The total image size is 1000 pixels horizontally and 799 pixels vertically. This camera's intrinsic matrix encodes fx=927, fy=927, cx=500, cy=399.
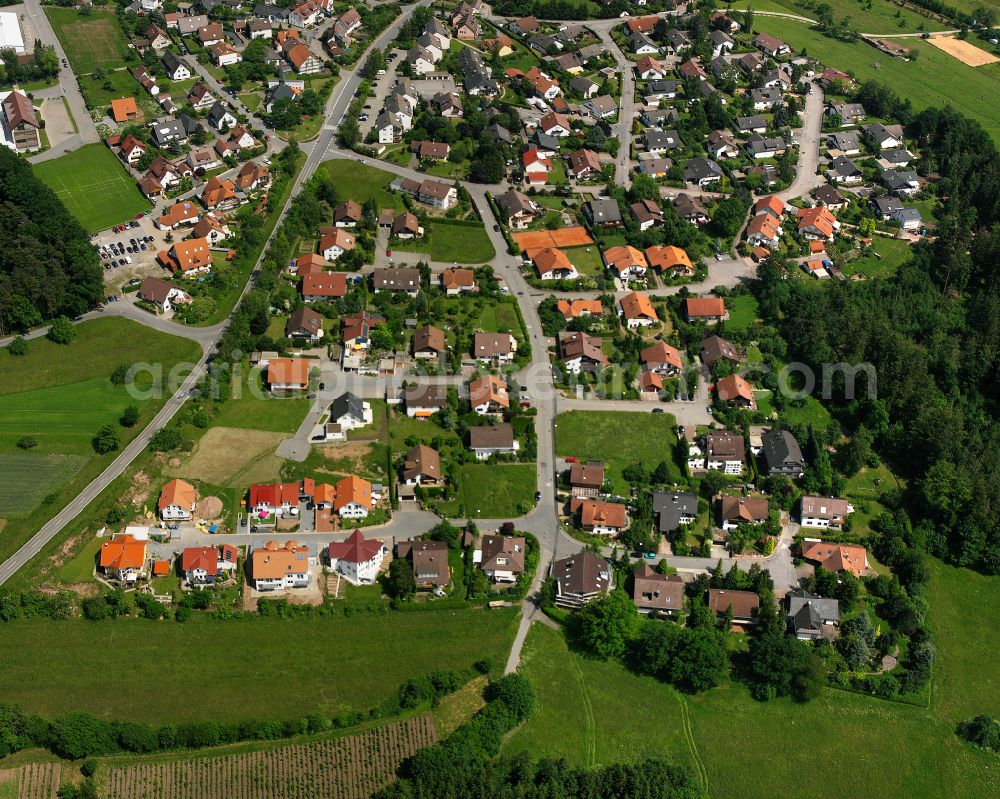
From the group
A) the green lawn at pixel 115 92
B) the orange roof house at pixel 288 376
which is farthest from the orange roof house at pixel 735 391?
the green lawn at pixel 115 92

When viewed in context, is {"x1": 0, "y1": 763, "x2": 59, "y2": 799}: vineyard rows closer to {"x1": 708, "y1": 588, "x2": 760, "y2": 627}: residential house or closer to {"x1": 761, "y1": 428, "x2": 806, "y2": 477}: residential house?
{"x1": 708, "y1": 588, "x2": 760, "y2": 627}: residential house

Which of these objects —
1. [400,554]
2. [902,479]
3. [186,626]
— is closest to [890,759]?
[902,479]

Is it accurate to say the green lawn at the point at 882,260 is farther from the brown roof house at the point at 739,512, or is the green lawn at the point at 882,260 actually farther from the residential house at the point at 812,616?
the residential house at the point at 812,616

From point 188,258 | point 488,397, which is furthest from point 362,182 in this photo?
point 488,397

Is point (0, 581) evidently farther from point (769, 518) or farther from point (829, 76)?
point (829, 76)

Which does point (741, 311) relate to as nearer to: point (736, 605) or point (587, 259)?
point (587, 259)
